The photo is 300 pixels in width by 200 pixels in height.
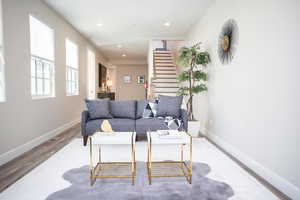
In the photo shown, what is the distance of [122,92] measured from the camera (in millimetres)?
12992

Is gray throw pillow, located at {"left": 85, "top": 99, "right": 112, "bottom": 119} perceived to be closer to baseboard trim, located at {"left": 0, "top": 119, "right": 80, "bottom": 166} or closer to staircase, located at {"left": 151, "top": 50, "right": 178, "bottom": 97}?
baseboard trim, located at {"left": 0, "top": 119, "right": 80, "bottom": 166}

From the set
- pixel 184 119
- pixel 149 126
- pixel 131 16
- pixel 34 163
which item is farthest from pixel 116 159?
pixel 131 16

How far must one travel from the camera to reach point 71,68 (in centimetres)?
572

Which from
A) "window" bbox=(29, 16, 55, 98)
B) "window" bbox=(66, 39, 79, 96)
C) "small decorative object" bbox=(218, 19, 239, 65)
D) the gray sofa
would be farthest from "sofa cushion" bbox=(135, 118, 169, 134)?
"window" bbox=(66, 39, 79, 96)

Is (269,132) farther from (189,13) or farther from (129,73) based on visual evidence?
(129,73)

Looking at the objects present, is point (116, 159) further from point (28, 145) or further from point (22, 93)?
point (22, 93)

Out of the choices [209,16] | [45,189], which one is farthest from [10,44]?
[209,16]

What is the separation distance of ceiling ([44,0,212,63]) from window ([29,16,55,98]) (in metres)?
0.60

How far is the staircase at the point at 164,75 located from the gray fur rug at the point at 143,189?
5.23 meters

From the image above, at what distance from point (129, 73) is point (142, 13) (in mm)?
8212

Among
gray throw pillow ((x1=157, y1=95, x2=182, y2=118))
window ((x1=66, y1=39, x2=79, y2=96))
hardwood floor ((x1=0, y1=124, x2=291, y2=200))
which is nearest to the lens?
hardwood floor ((x1=0, y1=124, x2=291, y2=200))

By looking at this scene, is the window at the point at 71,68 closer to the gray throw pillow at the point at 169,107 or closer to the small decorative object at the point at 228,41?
the gray throw pillow at the point at 169,107

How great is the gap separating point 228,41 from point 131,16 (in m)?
2.67

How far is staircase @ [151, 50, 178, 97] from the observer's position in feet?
24.7
